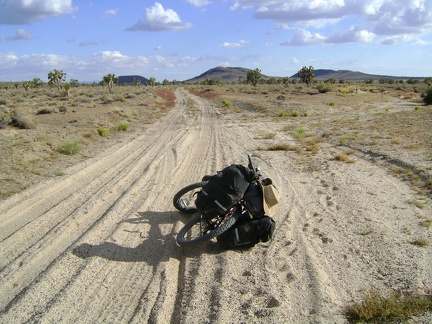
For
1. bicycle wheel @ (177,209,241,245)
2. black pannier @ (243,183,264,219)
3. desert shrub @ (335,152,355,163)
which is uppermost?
black pannier @ (243,183,264,219)

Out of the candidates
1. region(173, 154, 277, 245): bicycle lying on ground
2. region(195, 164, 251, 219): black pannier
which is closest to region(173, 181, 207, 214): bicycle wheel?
region(173, 154, 277, 245): bicycle lying on ground

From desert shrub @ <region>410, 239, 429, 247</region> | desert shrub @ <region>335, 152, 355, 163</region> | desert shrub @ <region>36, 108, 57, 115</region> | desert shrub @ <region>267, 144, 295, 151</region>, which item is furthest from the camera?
desert shrub @ <region>36, 108, 57, 115</region>

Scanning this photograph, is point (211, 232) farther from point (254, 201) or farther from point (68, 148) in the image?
point (68, 148)

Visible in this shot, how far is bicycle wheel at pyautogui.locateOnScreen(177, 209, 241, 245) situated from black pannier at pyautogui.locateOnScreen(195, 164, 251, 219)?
0.22m

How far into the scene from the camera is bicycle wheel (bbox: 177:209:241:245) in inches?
196

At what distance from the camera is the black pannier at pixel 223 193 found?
5008 millimetres

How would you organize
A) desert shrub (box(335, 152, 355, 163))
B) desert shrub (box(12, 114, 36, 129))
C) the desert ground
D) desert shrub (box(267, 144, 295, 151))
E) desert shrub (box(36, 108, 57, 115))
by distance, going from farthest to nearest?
1. desert shrub (box(36, 108, 57, 115))
2. desert shrub (box(12, 114, 36, 129))
3. desert shrub (box(267, 144, 295, 151))
4. desert shrub (box(335, 152, 355, 163))
5. the desert ground

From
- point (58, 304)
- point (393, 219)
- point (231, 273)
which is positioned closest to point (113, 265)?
point (58, 304)

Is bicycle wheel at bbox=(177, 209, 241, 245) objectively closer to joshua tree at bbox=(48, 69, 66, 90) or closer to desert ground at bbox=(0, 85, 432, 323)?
desert ground at bbox=(0, 85, 432, 323)

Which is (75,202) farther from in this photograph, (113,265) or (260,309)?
(260,309)

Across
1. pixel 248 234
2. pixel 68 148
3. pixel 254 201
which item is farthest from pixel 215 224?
pixel 68 148

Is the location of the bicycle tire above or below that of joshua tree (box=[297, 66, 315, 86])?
below

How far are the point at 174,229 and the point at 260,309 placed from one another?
2458 millimetres

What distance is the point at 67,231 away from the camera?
5863 mm
